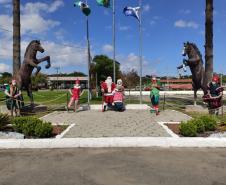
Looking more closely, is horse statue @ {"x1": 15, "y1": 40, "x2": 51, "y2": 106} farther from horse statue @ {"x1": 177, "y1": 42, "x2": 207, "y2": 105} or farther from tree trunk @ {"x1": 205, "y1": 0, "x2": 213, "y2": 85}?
tree trunk @ {"x1": 205, "y1": 0, "x2": 213, "y2": 85}

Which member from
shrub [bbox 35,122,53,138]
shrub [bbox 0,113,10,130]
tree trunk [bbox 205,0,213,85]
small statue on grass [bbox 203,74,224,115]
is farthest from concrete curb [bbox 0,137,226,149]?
tree trunk [bbox 205,0,213,85]

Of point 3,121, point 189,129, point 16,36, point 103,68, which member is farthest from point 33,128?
point 103,68

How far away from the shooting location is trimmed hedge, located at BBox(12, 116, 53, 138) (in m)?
8.80

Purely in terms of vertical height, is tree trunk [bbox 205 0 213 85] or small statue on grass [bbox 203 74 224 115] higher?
tree trunk [bbox 205 0 213 85]

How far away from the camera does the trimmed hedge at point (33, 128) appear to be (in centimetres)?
880

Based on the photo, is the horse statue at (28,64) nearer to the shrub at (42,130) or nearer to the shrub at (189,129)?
the shrub at (42,130)

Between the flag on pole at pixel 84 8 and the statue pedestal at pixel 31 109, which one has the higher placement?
the flag on pole at pixel 84 8

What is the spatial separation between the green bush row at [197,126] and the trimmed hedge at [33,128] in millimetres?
3420

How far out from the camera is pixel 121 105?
54.3 feet

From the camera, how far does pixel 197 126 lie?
29.9 ft

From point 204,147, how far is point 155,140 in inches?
44.4

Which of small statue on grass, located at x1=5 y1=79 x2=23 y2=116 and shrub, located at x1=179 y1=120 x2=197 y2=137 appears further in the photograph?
small statue on grass, located at x1=5 y1=79 x2=23 y2=116

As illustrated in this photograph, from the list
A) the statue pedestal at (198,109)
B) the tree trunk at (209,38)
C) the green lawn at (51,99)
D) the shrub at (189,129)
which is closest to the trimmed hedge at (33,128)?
the shrub at (189,129)

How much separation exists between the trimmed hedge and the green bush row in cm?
342
